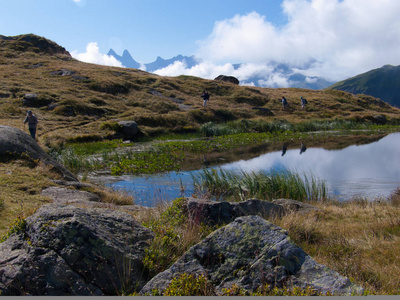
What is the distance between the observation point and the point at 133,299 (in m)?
3.86

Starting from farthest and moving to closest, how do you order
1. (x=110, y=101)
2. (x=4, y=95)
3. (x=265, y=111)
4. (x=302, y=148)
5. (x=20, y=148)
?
(x=265, y=111) → (x=110, y=101) → (x=4, y=95) → (x=302, y=148) → (x=20, y=148)

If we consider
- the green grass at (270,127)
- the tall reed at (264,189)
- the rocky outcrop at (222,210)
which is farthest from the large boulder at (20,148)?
the green grass at (270,127)

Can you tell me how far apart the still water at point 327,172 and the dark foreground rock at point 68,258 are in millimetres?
6058

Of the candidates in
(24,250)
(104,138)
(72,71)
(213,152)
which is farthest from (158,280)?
(72,71)

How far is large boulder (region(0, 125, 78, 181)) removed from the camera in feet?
42.8

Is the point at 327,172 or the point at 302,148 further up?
the point at 302,148

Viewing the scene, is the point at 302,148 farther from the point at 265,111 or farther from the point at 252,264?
the point at 252,264

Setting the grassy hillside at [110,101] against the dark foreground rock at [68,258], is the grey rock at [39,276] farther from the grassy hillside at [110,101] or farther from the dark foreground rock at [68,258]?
the grassy hillside at [110,101]

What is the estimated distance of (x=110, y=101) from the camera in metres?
49.1

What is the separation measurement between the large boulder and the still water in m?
3.42

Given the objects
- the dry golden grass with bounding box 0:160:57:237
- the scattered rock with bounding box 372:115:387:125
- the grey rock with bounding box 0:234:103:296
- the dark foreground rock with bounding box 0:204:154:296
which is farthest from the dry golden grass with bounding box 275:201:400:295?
the scattered rock with bounding box 372:115:387:125

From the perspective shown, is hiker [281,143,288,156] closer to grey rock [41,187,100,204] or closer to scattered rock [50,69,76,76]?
grey rock [41,187,100,204]

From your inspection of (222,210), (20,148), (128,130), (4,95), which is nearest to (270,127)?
(128,130)

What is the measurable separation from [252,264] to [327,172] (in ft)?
62.6
